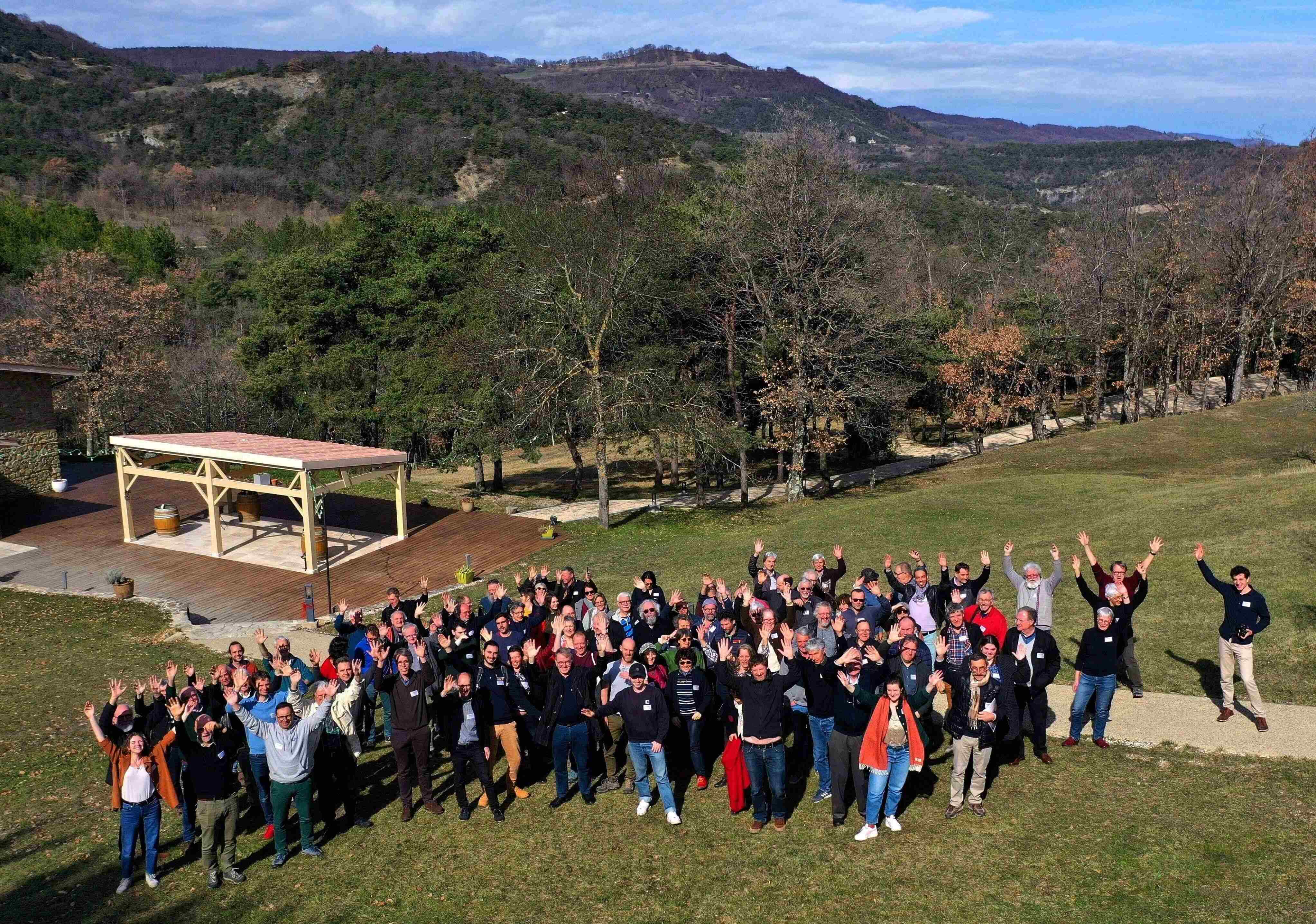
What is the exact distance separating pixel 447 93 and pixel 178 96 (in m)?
46.4

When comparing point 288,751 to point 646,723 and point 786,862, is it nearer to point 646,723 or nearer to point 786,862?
point 646,723

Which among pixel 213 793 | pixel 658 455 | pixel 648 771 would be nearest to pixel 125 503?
pixel 658 455

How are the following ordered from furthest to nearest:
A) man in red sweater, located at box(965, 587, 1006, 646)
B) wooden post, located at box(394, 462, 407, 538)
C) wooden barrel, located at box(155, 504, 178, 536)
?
wooden barrel, located at box(155, 504, 178, 536)
wooden post, located at box(394, 462, 407, 538)
man in red sweater, located at box(965, 587, 1006, 646)

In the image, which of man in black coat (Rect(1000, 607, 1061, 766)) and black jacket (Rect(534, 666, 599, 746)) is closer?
black jacket (Rect(534, 666, 599, 746))

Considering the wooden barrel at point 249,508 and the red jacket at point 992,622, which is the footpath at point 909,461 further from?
the red jacket at point 992,622

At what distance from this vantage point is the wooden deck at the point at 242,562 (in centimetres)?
2016

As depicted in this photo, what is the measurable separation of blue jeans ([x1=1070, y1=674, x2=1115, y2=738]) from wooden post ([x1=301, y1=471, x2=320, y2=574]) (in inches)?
640

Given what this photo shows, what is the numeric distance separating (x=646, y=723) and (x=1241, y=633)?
241 inches

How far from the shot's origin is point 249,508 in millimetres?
25453

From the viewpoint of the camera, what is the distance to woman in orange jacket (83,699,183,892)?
25.7 feet

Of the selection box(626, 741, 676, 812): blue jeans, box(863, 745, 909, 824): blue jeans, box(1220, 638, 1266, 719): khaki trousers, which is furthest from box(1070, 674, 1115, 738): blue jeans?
box(626, 741, 676, 812): blue jeans

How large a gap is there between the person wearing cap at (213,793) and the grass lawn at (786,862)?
0.22 meters

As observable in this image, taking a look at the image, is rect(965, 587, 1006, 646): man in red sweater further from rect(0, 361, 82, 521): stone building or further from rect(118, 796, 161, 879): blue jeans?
rect(0, 361, 82, 521): stone building

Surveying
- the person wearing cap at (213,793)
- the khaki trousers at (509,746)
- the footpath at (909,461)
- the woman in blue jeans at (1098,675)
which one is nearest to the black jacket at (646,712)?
the khaki trousers at (509,746)
